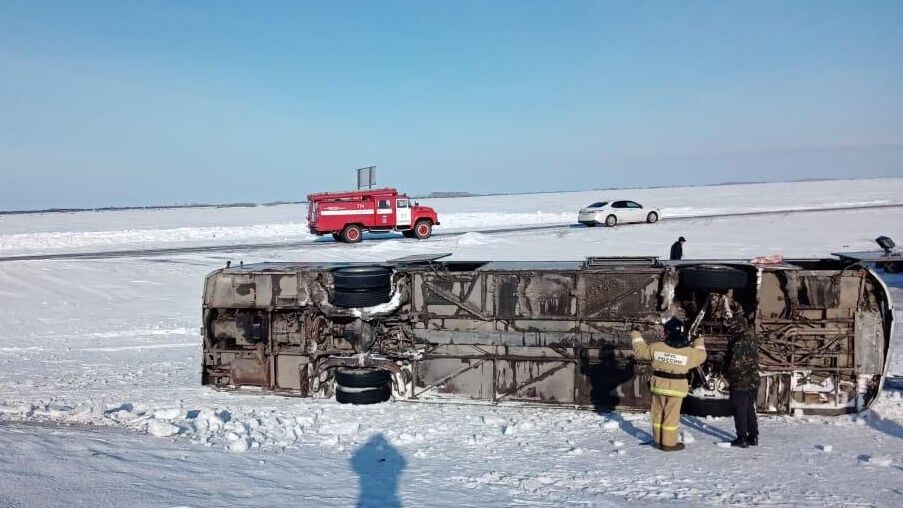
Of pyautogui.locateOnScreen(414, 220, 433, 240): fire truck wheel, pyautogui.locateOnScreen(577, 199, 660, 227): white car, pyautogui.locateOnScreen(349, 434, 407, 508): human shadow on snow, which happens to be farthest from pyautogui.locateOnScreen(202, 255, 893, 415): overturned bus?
pyautogui.locateOnScreen(577, 199, 660, 227): white car

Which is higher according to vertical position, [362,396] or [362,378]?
[362,378]

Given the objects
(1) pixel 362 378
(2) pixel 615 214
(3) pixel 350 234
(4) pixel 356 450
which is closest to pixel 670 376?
(4) pixel 356 450

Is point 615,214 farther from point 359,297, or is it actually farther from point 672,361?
point 672,361

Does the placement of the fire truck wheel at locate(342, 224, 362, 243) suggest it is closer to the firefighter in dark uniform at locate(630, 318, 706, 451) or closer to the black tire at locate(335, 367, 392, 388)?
the black tire at locate(335, 367, 392, 388)

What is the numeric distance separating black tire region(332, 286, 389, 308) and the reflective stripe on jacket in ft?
12.1

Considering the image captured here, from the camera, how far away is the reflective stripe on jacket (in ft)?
20.1

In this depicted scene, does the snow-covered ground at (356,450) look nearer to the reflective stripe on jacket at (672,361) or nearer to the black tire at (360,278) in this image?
the reflective stripe on jacket at (672,361)

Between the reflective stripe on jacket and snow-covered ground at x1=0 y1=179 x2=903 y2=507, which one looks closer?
snow-covered ground at x1=0 y1=179 x2=903 y2=507

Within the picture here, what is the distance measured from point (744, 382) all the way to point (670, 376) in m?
0.81

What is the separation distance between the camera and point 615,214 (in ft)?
108

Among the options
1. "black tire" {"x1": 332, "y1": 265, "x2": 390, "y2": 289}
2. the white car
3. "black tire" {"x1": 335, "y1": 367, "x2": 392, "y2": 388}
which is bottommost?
"black tire" {"x1": 335, "y1": 367, "x2": 392, "y2": 388}

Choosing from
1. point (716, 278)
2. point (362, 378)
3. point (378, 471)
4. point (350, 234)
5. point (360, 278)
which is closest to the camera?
point (378, 471)

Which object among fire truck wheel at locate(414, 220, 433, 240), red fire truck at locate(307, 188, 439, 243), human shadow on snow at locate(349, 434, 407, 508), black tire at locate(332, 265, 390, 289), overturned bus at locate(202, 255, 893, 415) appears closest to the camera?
human shadow on snow at locate(349, 434, 407, 508)

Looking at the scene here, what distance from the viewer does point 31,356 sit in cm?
1118
